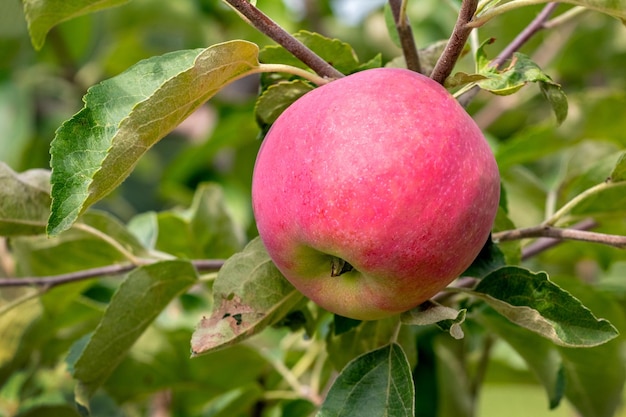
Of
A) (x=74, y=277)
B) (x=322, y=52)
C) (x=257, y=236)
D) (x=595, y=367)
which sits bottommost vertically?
(x=595, y=367)

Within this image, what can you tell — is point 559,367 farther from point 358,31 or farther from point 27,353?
Answer: point 358,31

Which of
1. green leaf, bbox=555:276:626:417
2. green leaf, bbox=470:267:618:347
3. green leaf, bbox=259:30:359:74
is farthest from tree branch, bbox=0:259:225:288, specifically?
green leaf, bbox=555:276:626:417

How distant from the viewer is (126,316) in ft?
3.02

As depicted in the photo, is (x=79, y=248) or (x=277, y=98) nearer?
(x=277, y=98)

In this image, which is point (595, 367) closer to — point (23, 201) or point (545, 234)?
point (545, 234)

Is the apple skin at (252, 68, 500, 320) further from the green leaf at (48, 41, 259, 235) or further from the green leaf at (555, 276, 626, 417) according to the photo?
the green leaf at (555, 276, 626, 417)

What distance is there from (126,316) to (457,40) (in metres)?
0.48

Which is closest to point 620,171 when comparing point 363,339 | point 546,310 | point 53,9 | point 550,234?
point 550,234

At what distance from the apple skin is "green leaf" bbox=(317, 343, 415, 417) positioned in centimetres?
8

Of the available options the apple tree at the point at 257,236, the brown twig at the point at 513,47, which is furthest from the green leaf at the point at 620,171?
the brown twig at the point at 513,47

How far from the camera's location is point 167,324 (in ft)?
5.01

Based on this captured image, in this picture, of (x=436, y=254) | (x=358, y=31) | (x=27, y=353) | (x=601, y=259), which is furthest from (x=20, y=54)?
(x=436, y=254)

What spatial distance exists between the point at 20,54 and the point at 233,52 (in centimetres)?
147

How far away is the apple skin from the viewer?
2.15ft
